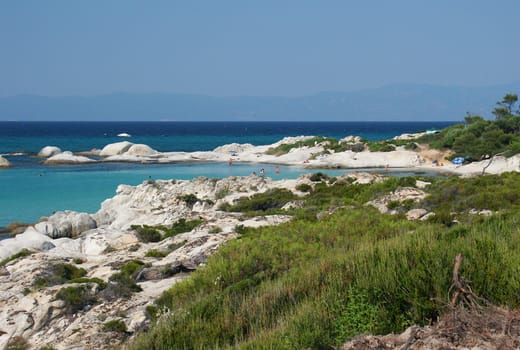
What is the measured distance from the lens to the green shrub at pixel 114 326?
10.5m

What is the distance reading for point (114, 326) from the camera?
1061 cm

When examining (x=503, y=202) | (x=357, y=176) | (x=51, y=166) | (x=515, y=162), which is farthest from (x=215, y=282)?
(x=51, y=166)

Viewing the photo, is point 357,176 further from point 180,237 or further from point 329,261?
point 329,261

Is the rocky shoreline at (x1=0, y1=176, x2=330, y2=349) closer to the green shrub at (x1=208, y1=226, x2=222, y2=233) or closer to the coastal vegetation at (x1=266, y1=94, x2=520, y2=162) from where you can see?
the green shrub at (x1=208, y1=226, x2=222, y2=233)

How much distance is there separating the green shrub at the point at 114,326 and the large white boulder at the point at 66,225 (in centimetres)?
2122

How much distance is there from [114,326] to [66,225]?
72.5 feet

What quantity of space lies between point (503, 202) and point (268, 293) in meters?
13.4

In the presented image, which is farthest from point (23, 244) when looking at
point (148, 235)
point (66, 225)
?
point (66, 225)

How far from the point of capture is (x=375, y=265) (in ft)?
26.1

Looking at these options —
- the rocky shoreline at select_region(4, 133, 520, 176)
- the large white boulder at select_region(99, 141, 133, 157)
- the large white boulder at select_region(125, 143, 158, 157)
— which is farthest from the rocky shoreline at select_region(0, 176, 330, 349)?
the large white boulder at select_region(99, 141, 133, 157)

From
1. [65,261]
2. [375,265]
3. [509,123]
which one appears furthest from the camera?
[509,123]

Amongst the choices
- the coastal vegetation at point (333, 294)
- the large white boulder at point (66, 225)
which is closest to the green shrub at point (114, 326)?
the coastal vegetation at point (333, 294)

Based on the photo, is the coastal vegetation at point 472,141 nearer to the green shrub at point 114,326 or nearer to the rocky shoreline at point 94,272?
the rocky shoreline at point 94,272

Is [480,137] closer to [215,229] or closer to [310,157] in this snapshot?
[310,157]
